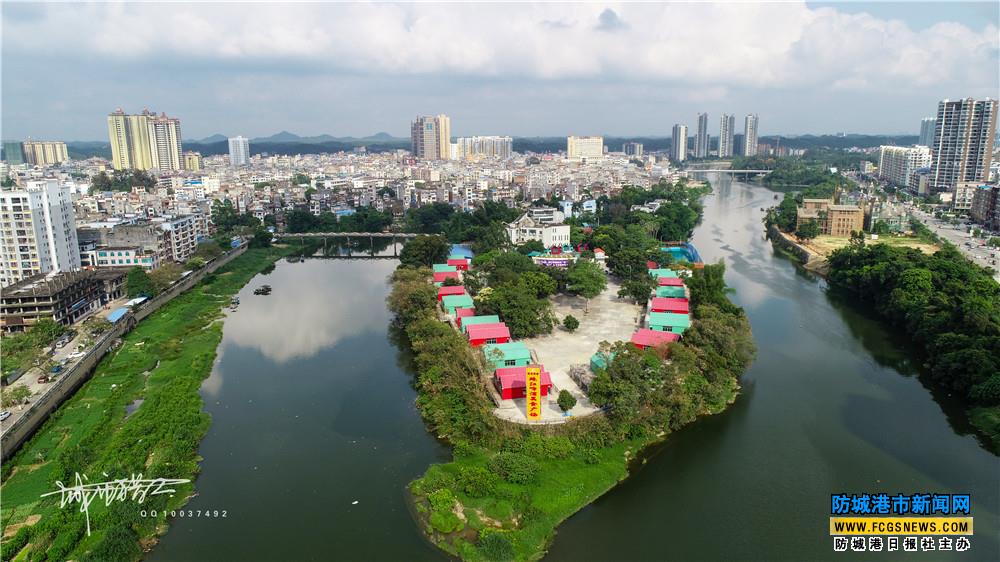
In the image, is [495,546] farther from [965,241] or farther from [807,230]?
[965,241]

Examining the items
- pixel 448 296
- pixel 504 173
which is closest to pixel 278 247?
pixel 448 296

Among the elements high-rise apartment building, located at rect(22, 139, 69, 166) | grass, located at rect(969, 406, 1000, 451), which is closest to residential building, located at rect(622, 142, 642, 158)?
high-rise apartment building, located at rect(22, 139, 69, 166)

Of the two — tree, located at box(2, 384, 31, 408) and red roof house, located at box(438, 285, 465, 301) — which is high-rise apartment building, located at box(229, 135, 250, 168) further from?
tree, located at box(2, 384, 31, 408)

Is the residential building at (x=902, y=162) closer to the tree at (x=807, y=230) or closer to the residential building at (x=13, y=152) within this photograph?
the tree at (x=807, y=230)

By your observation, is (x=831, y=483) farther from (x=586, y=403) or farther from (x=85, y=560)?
(x=85, y=560)

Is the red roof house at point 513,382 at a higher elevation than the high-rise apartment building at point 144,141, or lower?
lower

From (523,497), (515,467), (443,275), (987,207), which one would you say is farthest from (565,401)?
(987,207)

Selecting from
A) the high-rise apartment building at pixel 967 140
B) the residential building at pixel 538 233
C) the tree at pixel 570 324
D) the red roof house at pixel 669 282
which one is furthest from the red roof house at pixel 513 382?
the high-rise apartment building at pixel 967 140
